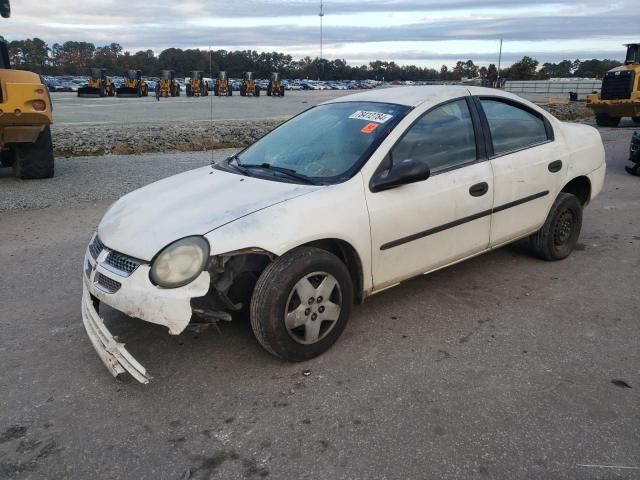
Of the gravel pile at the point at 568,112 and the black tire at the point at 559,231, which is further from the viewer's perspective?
the gravel pile at the point at 568,112

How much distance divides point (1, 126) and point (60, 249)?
3.61 metres

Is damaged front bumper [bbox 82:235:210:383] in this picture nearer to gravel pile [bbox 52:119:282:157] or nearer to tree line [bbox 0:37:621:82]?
gravel pile [bbox 52:119:282:157]

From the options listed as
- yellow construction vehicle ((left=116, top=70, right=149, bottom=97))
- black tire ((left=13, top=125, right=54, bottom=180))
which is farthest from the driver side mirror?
yellow construction vehicle ((left=116, top=70, right=149, bottom=97))

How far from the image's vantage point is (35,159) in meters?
8.91

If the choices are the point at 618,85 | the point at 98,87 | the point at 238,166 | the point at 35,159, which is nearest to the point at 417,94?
the point at 238,166

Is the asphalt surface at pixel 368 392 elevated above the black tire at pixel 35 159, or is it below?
below

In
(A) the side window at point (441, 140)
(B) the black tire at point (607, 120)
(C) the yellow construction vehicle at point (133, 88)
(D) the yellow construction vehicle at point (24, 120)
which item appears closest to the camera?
(A) the side window at point (441, 140)

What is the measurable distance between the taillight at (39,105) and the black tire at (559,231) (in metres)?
7.04

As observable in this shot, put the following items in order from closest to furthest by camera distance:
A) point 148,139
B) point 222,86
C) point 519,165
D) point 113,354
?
point 113,354 → point 519,165 → point 148,139 → point 222,86

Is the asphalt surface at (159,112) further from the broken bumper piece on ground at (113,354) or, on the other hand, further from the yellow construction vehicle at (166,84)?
the yellow construction vehicle at (166,84)

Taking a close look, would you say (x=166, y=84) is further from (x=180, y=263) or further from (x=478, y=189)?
(x=180, y=263)

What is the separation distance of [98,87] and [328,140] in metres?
45.1

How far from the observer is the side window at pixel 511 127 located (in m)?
4.22

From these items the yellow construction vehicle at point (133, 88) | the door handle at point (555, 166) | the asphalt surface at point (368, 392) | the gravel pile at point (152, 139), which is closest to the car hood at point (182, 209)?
the asphalt surface at point (368, 392)
